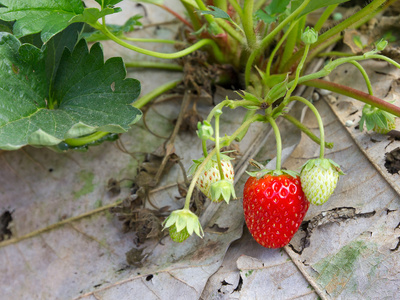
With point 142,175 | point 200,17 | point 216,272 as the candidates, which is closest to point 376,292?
point 216,272

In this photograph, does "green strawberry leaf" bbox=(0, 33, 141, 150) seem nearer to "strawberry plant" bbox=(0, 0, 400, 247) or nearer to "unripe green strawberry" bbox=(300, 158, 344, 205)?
"strawberry plant" bbox=(0, 0, 400, 247)

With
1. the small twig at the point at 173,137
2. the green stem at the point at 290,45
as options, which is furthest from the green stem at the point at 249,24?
the small twig at the point at 173,137

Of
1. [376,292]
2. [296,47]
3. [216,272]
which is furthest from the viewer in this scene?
[296,47]

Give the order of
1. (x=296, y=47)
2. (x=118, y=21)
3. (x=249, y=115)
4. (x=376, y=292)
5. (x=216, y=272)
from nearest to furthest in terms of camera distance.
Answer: (x=376, y=292) < (x=216, y=272) < (x=249, y=115) < (x=296, y=47) < (x=118, y=21)

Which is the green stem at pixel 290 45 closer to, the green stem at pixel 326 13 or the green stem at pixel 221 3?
the green stem at pixel 326 13

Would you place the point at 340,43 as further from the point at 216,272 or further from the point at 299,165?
the point at 216,272
